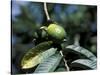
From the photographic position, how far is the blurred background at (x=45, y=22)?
1523 millimetres

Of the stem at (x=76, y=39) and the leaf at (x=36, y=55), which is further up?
the stem at (x=76, y=39)

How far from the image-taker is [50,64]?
1.61 meters

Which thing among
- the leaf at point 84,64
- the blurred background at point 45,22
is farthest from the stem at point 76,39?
the leaf at point 84,64

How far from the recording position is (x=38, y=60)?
5.17ft

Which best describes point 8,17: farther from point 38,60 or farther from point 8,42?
point 38,60

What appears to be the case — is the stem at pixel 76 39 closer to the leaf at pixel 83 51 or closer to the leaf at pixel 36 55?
the leaf at pixel 83 51

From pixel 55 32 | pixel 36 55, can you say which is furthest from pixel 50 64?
pixel 55 32

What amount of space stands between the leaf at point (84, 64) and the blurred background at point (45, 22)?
9cm

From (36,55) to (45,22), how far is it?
0.88ft

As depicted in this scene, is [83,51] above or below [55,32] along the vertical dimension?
below

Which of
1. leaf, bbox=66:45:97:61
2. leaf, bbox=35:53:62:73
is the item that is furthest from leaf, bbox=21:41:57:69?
leaf, bbox=66:45:97:61

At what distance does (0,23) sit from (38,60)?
0.40 meters

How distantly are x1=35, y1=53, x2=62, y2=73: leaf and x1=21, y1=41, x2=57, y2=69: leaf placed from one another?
0.03 meters

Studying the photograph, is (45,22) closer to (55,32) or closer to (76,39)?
(55,32)
